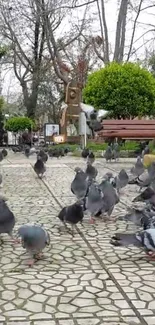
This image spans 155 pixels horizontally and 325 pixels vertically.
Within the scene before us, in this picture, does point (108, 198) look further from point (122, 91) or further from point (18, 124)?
point (18, 124)

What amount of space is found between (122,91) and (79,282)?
15.0m

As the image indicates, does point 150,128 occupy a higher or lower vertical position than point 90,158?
higher

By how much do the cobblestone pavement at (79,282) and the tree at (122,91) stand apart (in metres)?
13.0

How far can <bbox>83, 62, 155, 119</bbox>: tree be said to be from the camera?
18.0 m

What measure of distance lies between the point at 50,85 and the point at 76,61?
276cm

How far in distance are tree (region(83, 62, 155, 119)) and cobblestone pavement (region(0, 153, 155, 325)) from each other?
13.0 meters

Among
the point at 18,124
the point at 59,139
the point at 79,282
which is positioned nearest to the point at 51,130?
the point at 18,124

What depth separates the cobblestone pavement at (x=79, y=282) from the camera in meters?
2.94

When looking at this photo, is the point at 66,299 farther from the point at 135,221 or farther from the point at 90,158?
the point at 90,158

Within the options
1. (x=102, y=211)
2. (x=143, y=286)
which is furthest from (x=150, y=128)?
(x=143, y=286)

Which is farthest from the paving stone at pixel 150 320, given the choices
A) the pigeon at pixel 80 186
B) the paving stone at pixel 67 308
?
the pigeon at pixel 80 186

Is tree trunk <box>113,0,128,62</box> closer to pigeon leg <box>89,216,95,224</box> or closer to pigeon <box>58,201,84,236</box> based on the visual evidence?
pigeon leg <box>89,216,95,224</box>

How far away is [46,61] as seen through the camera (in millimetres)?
29766

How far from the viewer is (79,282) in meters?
3.51
